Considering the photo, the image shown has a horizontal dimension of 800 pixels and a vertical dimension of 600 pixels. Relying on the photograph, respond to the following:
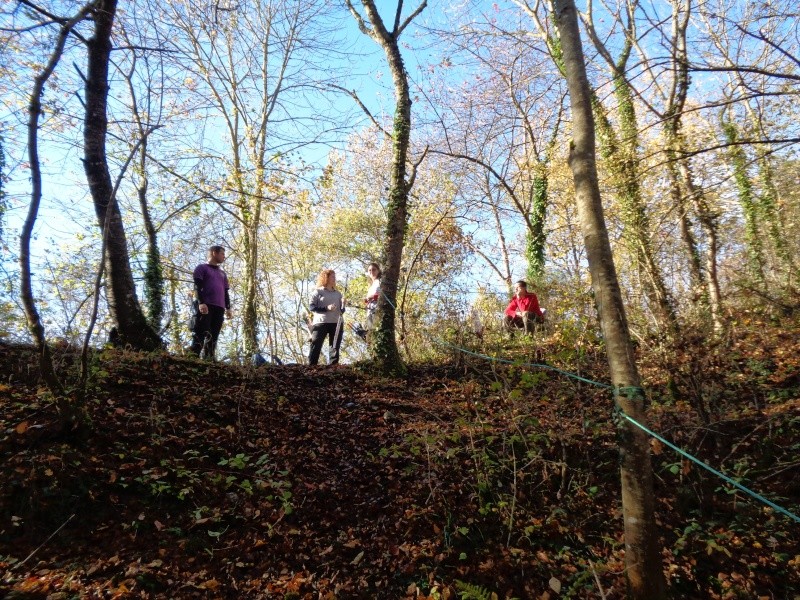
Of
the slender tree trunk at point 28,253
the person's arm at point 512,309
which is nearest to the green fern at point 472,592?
the slender tree trunk at point 28,253

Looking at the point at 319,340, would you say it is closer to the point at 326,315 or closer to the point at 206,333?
the point at 326,315

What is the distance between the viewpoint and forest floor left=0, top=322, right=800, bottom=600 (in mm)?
2771

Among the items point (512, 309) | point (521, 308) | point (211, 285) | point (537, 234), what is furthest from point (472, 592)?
point (537, 234)

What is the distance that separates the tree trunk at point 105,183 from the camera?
5.26 meters

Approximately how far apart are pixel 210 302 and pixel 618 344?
513 cm

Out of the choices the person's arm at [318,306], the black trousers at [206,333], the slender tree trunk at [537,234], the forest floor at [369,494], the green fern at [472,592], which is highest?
the slender tree trunk at [537,234]

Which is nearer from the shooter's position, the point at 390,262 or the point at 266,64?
the point at 390,262

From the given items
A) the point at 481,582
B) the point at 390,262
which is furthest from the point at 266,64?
the point at 481,582

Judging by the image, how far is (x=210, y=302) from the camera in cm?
601

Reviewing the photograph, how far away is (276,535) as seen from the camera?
3.08 m

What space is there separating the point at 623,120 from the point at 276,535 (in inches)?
372

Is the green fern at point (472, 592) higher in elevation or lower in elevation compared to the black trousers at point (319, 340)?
lower

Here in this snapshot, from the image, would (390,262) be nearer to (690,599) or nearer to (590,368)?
(590,368)

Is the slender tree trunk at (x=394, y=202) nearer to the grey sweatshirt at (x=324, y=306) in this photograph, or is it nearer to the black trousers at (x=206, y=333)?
the grey sweatshirt at (x=324, y=306)
